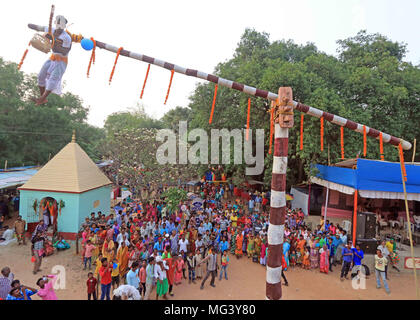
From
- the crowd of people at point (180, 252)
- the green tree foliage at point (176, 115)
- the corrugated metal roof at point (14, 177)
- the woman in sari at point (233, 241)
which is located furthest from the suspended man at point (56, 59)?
the green tree foliage at point (176, 115)

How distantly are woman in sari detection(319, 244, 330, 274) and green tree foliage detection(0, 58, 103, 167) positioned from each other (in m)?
20.9

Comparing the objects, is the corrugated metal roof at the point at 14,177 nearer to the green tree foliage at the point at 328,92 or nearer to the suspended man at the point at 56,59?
the suspended man at the point at 56,59

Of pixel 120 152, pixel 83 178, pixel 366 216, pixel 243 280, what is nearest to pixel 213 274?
pixel 243 280

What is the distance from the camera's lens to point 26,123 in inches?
798

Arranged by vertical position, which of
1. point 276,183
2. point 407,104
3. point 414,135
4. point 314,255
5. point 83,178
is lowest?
point 314,255

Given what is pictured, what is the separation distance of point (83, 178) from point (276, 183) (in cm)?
1132

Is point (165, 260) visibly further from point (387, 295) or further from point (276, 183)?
point (387, 295)

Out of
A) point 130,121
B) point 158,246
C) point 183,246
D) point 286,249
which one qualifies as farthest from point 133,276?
point 130,121

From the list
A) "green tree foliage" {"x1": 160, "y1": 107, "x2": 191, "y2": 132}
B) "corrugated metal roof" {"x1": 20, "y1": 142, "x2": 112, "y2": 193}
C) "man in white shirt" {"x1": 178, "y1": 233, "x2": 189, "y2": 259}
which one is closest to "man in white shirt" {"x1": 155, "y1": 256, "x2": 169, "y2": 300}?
"man in white shirt" {"x1": 178, "y1": 233, "x2": 189, "y2": 259}

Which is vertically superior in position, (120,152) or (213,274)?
(120,152)

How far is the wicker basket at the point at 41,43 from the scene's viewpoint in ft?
14.0

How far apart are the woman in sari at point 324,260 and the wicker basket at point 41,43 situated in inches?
399

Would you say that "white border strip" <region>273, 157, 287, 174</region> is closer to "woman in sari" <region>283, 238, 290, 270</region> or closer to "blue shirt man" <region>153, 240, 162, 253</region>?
"blue shirt man" <region>153, 240, 162, 253</region>
